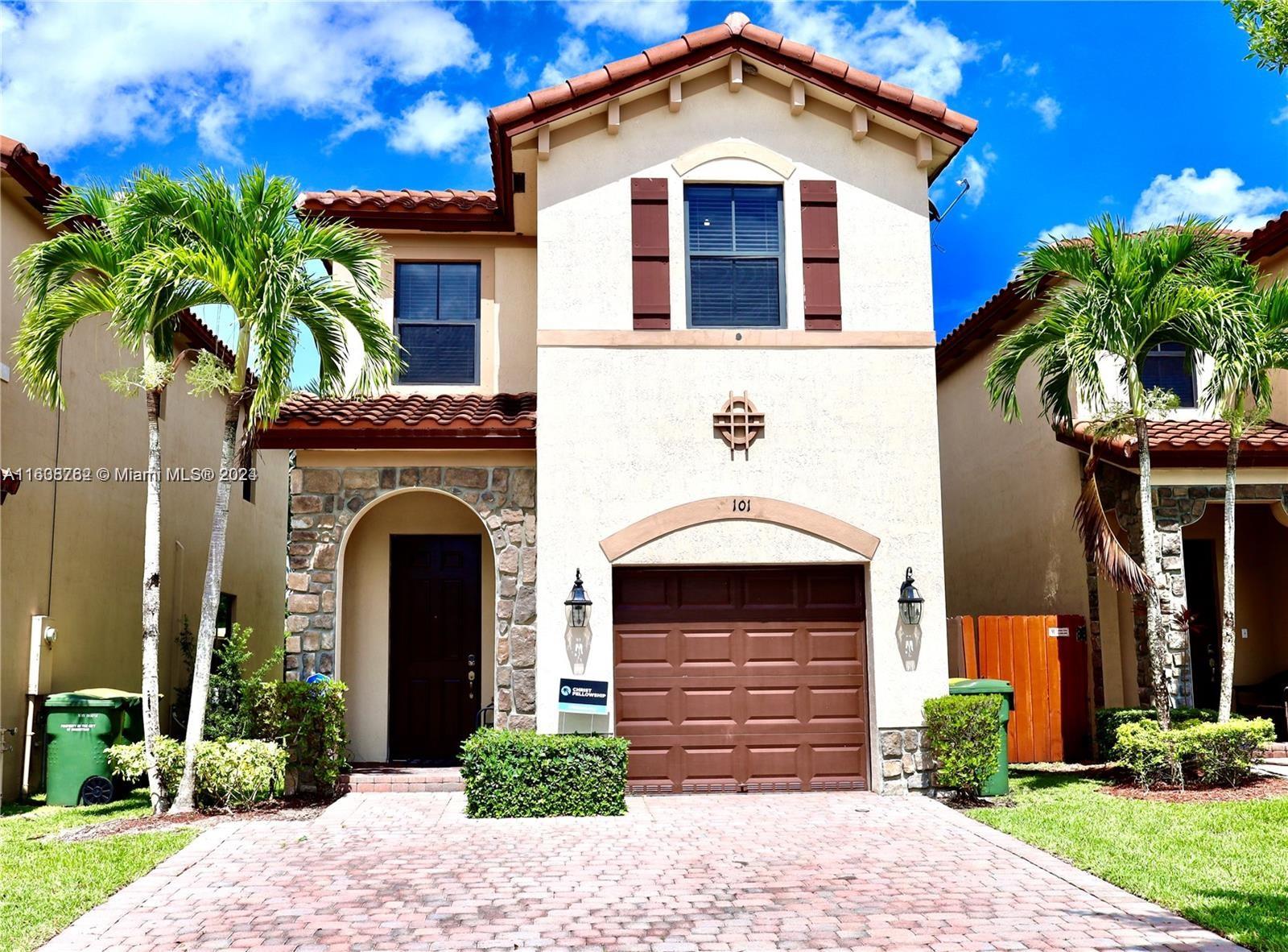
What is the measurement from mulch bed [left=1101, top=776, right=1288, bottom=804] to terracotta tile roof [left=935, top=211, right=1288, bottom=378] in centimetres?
595

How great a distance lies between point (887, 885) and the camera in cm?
805

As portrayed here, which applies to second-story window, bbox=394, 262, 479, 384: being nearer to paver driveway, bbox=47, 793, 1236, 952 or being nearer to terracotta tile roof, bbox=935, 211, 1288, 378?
paver driveway, bbox=47, 793, 1236, 952

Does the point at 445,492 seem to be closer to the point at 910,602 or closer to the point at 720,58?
the point at 910,602

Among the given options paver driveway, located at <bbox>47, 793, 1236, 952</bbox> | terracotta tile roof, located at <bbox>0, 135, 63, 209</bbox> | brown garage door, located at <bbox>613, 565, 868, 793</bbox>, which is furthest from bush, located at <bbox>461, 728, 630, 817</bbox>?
terracotta tile roof, located at <bbox>0, 135, 63, 209</bbox>

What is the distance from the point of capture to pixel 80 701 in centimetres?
1173

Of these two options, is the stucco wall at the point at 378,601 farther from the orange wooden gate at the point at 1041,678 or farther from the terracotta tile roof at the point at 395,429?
the orange wooden gate at the point at 1041,678

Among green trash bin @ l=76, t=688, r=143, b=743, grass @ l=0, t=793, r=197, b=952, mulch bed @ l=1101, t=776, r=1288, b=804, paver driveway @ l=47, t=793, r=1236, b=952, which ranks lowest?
paver driveway @ l=47, t=793, r=1236, b=952

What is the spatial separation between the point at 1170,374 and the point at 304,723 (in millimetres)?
12493

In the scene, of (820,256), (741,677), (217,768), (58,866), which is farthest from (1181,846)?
(58,866)

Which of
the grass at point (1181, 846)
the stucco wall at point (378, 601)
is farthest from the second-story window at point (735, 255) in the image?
the grass at point (1181, 846)

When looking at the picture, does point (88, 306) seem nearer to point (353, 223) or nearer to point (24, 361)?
point (24, 361)

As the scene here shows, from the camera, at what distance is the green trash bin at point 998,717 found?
1164 centimetres

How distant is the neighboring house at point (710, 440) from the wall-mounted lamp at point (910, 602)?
0.32 feet

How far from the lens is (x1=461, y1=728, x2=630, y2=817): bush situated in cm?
1088
